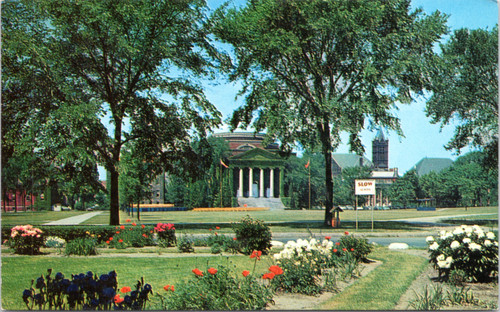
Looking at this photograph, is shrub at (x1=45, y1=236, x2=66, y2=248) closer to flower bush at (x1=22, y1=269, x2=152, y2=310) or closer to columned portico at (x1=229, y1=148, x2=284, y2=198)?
columned portico at (x1=229, y1=148, x2=284, y2=198)

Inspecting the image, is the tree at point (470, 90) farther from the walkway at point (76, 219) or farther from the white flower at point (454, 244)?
the walkway at point (76, 219)

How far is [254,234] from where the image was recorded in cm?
1137

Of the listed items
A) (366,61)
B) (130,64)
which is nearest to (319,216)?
(366,61)

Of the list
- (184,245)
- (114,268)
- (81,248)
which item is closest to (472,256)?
(114,268)

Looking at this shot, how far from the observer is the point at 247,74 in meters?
12.8

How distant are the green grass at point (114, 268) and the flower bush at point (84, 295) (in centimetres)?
113

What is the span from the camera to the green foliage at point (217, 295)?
6.90m

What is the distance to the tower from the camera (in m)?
10.9

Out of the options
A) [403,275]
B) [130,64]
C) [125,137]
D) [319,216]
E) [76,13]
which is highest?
[76,13]

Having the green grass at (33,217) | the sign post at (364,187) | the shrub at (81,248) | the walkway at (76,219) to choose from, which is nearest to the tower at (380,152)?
the sign post at (364,187)

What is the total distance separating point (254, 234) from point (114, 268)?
3.36 meters

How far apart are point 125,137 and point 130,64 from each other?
7.12 ft

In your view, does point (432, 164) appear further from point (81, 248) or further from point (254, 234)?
point (81, 248)

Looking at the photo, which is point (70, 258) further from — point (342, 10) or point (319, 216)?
point (342, 10)
